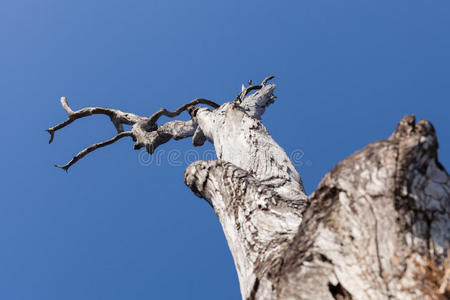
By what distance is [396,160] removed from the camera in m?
1.29

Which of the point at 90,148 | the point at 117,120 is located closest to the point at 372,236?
the point at 90,148

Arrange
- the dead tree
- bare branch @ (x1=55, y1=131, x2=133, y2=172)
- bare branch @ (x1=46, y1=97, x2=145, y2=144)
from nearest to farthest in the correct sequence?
the dead tree → bare branch @ (x1=55, y1=131, x2=133, y2=172) → bare branch @ (x1=46, y1=97, x2=145, y2=144)

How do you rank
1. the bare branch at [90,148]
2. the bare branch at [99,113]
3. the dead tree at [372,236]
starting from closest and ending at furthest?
the dead tree at [372,236], the bare branch at [90,148], the bare branch at [99,113]

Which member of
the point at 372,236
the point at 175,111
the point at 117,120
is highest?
the point at 175,111

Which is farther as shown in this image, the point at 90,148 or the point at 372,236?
the point at 90,148

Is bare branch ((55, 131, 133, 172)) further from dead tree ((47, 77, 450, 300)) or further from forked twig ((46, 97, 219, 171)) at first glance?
dead tree ((47, 77, 450, 300))

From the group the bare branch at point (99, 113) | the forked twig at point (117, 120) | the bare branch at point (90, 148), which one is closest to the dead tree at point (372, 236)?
the forked twig at point (117, 120)

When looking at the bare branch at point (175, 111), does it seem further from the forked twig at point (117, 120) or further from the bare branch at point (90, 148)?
the bare branch at point (90, 148)

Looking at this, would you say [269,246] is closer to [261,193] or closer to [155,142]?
[261,193]

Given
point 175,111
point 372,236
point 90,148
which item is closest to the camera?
point 372,236

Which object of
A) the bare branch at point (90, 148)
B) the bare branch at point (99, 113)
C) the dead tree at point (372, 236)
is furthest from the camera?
the bare branch at point (99, 113)

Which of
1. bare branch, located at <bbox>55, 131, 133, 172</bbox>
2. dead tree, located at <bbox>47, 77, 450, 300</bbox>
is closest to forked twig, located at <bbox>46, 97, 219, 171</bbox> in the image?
bare branch, located at <bbox>55, 131, 133, 172</bbox>

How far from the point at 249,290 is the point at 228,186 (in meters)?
0.65

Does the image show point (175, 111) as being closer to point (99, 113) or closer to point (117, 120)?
point (117, 120)
